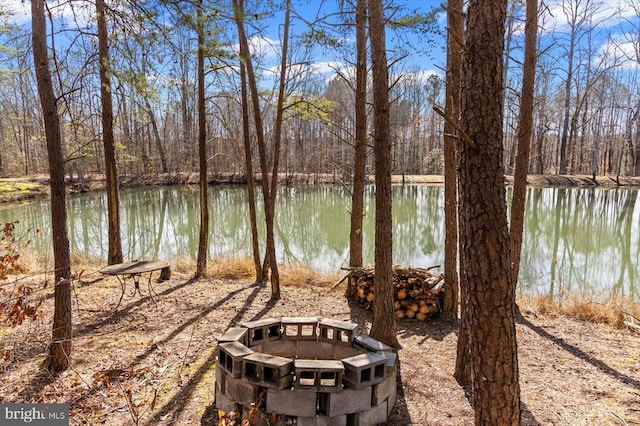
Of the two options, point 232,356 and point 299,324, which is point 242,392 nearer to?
point 232,356

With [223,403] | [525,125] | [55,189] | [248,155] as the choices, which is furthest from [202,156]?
[525,125]

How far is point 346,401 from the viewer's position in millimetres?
2939

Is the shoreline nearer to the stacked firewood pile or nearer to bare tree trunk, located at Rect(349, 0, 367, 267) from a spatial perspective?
bare tree trunk, located at Rect(349, 0, 367, 267)

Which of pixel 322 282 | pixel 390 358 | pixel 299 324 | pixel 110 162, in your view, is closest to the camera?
pixel 390 358

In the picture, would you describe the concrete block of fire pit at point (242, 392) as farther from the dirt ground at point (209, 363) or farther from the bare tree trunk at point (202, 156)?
the bare tree trunk at point (202, 156)

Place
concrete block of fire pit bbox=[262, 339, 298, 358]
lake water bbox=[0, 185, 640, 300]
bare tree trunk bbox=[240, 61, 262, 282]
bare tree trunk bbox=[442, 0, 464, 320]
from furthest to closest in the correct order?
lake water bbox=[0, 185, 640, 300], bare tree trunk bbox=[240, 61, 262, 282], bare tree trunk bbox=[442, 0, 464, 320], concrete block of fire pit bbox=[262, 339, 298, 358]

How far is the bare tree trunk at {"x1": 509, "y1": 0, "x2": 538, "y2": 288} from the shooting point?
5.38 meters

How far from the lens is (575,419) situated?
3.26 meters

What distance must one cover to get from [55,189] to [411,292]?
4759 mm

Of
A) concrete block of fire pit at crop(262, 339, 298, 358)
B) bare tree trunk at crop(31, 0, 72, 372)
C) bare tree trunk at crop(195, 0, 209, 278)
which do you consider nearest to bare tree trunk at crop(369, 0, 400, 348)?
concrete block of fire pit at crop(262, 339, 298, 358)

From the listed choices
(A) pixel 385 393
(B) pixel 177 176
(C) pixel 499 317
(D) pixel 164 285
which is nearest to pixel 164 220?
(D) pixel 164 285

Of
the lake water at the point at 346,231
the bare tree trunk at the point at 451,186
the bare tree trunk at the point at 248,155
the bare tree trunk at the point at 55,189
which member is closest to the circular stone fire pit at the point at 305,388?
the bare tree trunk at the point at 55,189

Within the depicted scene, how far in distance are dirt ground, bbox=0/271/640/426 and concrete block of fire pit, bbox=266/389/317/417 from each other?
70cm

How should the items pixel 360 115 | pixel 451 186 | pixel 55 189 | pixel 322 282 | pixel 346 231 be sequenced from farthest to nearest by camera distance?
pixel 346 231 → pixel 322 282 → pixel 360 115 → pixel 451 186 → pixel 55 189
